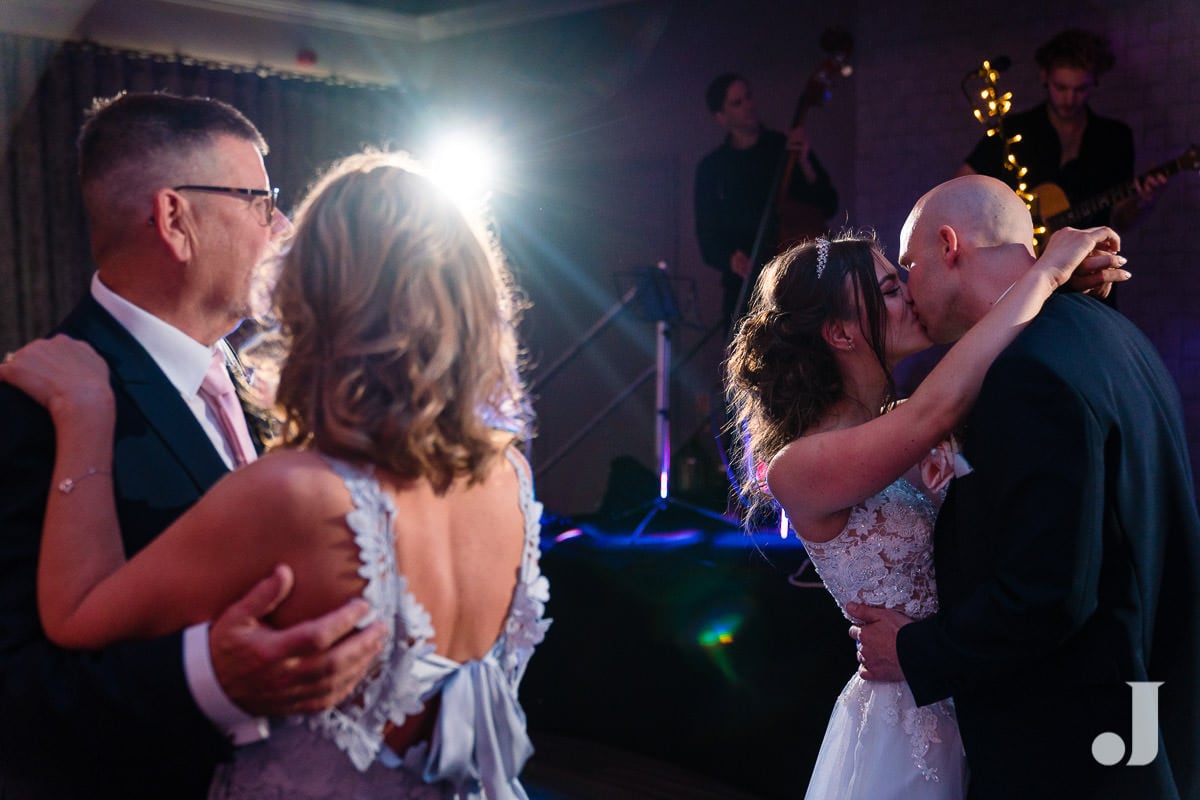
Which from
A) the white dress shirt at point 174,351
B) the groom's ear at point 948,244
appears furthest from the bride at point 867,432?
the white dress shirt at point 174,351

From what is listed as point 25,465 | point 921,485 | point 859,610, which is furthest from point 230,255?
point 921,485

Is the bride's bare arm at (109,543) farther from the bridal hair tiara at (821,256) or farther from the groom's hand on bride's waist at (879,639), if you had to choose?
the bridal hair tiara at (821,256)

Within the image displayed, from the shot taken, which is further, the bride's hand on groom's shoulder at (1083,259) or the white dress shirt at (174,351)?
the bride's hand on groom's shoulder at (1083,259)

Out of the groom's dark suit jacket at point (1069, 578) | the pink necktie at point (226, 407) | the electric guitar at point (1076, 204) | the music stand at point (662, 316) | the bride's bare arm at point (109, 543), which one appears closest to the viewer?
the bride's bare arm at point (109, 543)

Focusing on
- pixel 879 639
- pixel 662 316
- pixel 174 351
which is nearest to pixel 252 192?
pixel 174 351

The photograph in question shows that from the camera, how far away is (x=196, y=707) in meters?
1.17

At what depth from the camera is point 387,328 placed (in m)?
1.19

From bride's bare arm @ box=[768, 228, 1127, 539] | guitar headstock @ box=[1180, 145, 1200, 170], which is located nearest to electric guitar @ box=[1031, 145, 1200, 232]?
guitar headstock @ box=[1180, 145, 1200, 170]

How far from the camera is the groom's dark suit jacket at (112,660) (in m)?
1.17

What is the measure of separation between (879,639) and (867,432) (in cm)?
38

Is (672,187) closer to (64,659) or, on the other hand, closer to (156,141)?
(156,141)

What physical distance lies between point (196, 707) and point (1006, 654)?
1059mm

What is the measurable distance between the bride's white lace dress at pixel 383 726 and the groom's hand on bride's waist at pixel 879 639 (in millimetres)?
782

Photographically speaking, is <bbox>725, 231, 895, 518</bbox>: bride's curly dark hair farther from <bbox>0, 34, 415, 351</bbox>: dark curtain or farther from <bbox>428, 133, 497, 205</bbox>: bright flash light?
<bbox>0, 34, 415, 351</bbox>: dark curtain
